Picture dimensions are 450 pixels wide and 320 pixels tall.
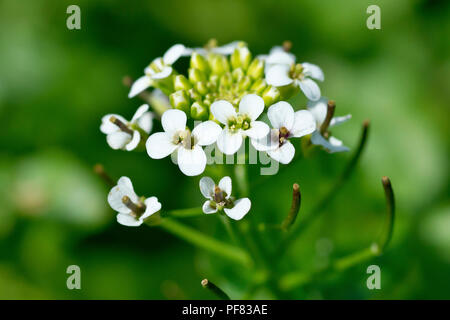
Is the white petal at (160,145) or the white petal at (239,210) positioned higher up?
the white petal at (160,145)

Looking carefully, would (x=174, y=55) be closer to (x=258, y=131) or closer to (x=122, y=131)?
(x=122, y=131)

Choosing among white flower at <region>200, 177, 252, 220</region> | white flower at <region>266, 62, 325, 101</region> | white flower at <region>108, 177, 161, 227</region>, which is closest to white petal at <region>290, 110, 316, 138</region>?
white flower at <region>266, 62, 325, 101</region>

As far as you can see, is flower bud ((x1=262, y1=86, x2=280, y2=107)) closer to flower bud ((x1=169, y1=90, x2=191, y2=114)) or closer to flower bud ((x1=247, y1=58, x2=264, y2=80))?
flower bud ((x1=247, y1=58, x2=264, y2=80))

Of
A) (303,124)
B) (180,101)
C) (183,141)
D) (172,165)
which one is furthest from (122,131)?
(172,165)

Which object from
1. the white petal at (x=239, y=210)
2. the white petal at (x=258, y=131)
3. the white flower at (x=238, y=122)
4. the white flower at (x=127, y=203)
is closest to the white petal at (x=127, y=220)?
the white flower at (x=127, y=203)

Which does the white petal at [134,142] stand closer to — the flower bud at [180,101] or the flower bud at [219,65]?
the flower bud at [180,101]

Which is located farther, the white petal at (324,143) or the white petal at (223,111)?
the white petal at (324,143)

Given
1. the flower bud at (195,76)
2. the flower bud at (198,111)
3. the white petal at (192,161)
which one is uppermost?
the flower bud at (195,76)
